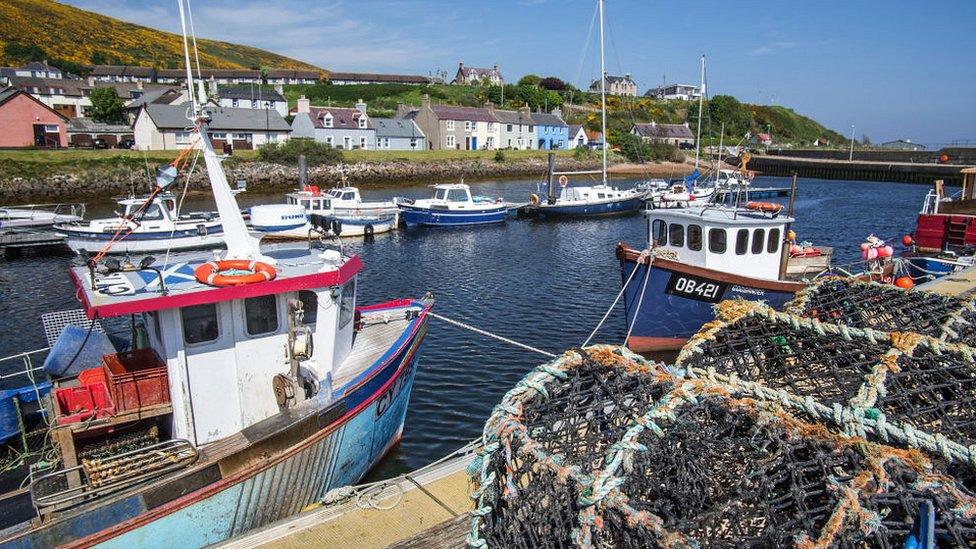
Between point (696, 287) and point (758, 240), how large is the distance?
237cm

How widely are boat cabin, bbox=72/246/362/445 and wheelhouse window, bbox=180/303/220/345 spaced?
1 cm

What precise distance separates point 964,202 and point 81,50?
554 feet

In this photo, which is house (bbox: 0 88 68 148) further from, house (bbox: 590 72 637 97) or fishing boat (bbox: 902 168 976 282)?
house (bbox: 590 72 637 97)

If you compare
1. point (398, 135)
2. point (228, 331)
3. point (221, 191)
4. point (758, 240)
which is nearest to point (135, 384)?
point (228, 331)

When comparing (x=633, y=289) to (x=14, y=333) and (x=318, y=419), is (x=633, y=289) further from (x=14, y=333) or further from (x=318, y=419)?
(x=14, y=333)

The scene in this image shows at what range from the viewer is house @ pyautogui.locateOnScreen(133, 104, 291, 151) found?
196ft

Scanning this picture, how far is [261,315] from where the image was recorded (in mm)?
8477

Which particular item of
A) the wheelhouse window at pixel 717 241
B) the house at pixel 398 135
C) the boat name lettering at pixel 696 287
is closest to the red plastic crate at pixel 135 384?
the boat name lettering at pixel 696 287

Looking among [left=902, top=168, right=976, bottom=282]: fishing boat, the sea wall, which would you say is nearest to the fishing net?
[left=902, top=168, right=976, bottom=282]: fishing boat

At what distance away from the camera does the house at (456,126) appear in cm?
7988

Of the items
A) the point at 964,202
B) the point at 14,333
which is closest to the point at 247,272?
the point at 14,333

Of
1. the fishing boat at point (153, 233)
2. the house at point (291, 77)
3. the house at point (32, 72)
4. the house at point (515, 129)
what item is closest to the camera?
the fishing boat at point (153, 233)

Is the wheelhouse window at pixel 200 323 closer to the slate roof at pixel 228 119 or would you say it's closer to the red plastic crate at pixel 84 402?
the red plastic crate at pixel 84 402

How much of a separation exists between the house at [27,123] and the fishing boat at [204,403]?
61.4 metres
